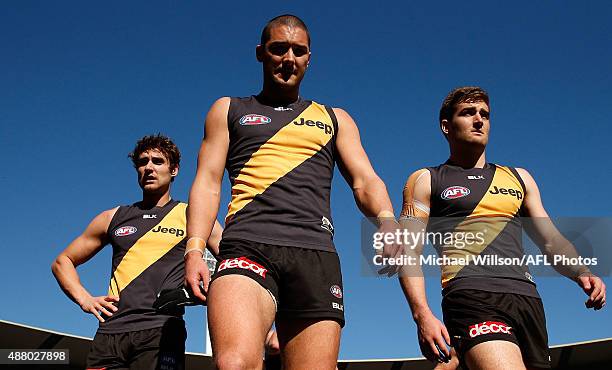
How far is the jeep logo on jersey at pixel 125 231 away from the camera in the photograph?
6636 millimetres

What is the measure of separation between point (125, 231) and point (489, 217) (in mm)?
3459

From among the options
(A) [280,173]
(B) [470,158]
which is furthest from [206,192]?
(B) [470,158]

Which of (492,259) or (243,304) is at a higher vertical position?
(492,259)

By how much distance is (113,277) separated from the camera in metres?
6.45

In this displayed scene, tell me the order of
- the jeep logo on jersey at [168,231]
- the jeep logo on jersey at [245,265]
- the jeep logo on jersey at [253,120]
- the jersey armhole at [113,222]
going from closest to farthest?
1. the jeep logo on jersey at [245,265]
2. the jeep logo on jersey at [253,120]
3. the jeep logo on jersey at [168,231]
4. the jersey armhole at [113,222]

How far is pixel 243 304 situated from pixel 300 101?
1534mm

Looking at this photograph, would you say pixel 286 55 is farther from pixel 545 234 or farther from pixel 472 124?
pixel 545 234

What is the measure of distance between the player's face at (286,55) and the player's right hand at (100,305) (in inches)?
111

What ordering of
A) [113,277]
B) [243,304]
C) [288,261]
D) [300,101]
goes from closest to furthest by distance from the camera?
1. [243,304]
2. [288,261]
3. [300,101]
4. [113,277]

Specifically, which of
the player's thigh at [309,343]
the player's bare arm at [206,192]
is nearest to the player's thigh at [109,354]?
the player's bare arm at [206,192]

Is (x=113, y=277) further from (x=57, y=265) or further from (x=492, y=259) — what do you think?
(x=492, y=259)

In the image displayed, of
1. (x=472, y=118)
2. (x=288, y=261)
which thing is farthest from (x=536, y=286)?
(x=288, y=261)

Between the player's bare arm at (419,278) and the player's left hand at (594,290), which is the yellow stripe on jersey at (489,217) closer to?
the player's bare arm at (419,278)

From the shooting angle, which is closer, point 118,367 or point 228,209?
point 228,209
